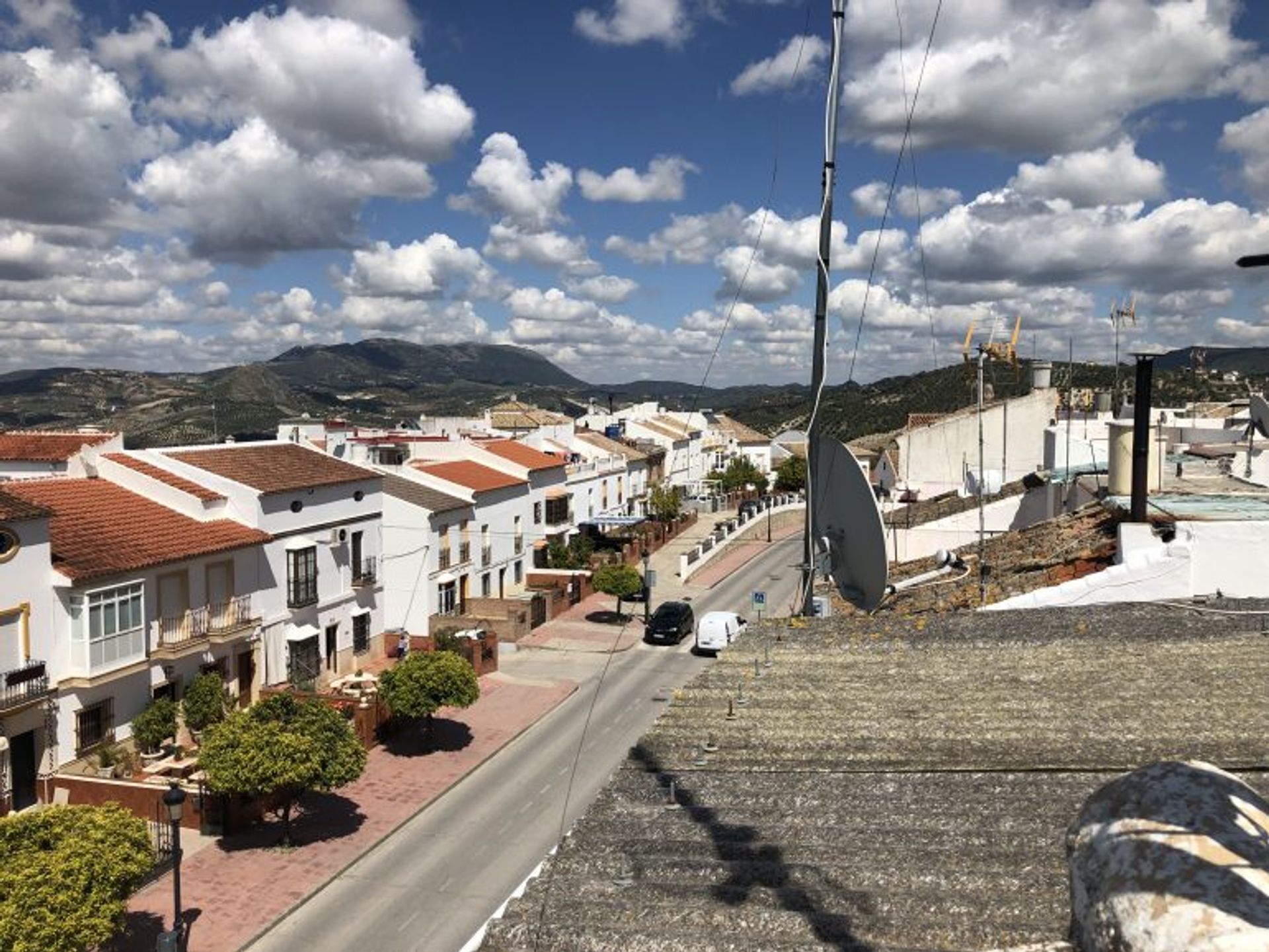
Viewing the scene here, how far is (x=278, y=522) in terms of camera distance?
27.8 metres

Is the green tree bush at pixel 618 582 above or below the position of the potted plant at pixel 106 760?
above

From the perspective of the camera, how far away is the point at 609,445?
64.5 metres

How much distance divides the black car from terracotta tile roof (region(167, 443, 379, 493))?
11406 mm

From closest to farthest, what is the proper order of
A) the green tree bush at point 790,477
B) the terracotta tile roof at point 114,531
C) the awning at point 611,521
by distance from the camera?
the terracotta tile roof at point 114,531 → the awning at point 611,521 → the green tree bush at point 790,477

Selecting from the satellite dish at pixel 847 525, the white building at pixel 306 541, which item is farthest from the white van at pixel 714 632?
the satellite dish at pixel 847 525

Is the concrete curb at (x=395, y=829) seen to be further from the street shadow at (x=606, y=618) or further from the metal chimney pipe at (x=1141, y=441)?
the metal chimney pipe at (x=1141, y=441)

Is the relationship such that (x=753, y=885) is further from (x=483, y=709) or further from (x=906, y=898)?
(x=483, y=709)

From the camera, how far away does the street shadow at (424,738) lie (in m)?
24.4

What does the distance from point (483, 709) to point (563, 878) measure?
22590 millimetres

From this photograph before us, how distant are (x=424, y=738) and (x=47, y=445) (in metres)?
14.5

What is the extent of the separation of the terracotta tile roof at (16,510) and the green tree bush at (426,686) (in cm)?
858

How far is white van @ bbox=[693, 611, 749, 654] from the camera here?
33094 millimetres

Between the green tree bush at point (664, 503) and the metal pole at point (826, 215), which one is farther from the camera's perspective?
the green tree bush at point (664, 503)

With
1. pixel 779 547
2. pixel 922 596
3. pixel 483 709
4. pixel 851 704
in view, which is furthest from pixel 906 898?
pixel 779 547
